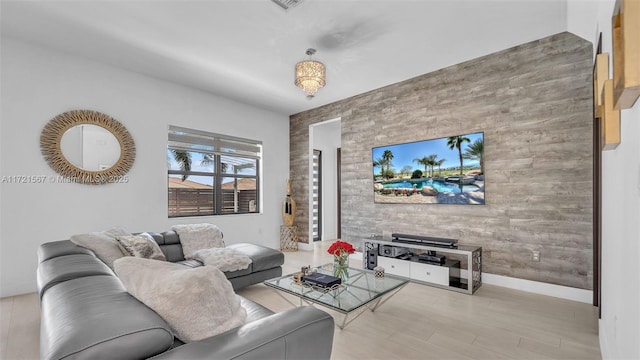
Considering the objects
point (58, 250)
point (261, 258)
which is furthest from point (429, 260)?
point (58, 250)

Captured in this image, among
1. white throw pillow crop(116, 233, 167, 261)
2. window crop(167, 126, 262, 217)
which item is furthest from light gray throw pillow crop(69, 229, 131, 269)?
window crop(167, 126, 262, 217)

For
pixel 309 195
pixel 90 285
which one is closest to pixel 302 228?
pixel 309 195

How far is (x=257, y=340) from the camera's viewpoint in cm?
113

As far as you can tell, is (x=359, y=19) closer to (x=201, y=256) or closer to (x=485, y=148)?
(x=485, y=148)

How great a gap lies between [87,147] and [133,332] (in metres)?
3.81

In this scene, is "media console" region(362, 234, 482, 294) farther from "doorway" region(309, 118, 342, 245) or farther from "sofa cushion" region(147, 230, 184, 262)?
"doorway" region(309, 118, 342, 245)

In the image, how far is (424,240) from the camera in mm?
3914

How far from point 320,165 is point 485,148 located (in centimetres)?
421

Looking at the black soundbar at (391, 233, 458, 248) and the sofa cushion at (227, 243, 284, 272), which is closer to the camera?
the sofa cushion at (227, 243, 284, 272)

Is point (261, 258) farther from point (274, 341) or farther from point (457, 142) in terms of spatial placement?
point (457, 142)

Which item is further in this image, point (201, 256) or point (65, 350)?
point (201, 256)

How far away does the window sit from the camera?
482 cm

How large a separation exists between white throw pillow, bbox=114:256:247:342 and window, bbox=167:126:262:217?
3738 mm

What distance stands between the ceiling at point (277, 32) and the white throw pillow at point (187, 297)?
95.7 inches
